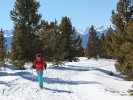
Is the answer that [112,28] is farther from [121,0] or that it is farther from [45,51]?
[45,51]

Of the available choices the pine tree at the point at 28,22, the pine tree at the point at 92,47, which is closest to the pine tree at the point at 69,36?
the pine tree at the point at 28,22

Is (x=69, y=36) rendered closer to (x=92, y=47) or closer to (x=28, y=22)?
(x=28, y=22)

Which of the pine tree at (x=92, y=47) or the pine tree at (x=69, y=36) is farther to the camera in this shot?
the pine tree at (x=92, y=47)

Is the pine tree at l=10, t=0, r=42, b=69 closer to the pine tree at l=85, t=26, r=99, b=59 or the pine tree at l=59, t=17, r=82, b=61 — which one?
the pine tree at l=59, t=17, r=82, b=61

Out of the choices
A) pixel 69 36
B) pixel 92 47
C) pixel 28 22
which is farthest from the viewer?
pixel 92 47

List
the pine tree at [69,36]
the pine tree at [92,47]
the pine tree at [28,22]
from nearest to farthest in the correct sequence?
the pine tree at [28,22]
the pine tree at [69,36]
the pine tree at [92,47]

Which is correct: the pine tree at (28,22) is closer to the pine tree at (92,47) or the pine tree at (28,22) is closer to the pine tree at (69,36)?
the pine tree at (69,36)

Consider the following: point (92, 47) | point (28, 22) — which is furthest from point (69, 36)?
point (92, 47)

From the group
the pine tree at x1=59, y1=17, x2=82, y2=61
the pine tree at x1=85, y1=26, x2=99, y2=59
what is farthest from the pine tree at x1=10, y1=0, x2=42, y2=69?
the pine tree at x1=85, y1=26, x2=99, y2=59

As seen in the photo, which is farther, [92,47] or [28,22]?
[92,47]

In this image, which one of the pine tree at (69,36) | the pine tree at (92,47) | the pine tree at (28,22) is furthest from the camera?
the pine tree at (92,47)

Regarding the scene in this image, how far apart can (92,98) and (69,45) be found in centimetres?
4924

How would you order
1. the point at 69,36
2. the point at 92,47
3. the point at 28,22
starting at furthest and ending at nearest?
the point at 92,47, the point at 69,36, the point at 28,22

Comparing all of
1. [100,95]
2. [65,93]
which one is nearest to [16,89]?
[65,93]
